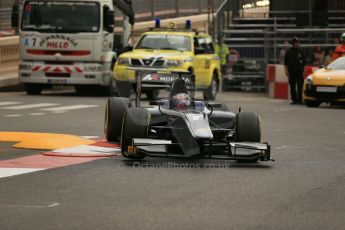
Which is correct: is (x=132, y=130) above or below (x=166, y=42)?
below

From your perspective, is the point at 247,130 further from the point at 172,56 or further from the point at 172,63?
the point at 172,56

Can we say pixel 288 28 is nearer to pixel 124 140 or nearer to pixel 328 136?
pixel 328 136

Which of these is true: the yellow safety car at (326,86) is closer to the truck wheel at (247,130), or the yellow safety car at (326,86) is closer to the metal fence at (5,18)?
the metal fence at (5,18)

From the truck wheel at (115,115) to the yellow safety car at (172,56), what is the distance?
1226cm

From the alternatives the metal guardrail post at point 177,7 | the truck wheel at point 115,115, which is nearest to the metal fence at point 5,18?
the metal guardrail post at point 177,7

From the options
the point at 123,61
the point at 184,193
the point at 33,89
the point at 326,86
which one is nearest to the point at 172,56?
the point at 123,61

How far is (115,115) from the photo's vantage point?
1587cm

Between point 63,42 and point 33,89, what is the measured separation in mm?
1705

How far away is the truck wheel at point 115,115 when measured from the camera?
1582 centimetres

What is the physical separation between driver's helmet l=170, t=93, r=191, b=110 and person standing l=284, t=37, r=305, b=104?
15512 mm


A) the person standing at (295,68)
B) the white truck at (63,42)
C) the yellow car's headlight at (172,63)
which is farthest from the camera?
the white truck at (63,42)

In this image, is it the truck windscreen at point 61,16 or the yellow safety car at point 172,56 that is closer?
the yellow safety car at point 172,56

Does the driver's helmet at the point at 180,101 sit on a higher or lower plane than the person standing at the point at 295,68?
higher

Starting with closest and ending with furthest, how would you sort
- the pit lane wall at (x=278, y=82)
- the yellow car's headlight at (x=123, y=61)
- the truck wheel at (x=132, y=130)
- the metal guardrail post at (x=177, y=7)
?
the truck wheel at (x=132, y=130)
the yellow car's headlight at (x=123, y=61)
the pit lane wall at (x=278, y=82)
the metal guardrail post at (x=177, y=7)
